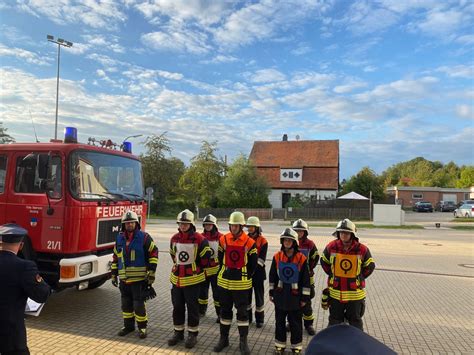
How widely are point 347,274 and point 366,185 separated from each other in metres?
37.4

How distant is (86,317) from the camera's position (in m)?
6.35

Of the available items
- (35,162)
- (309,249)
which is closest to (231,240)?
(309,249)

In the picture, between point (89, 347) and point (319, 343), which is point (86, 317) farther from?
point (319, 343)

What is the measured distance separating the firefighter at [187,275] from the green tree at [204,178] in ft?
107

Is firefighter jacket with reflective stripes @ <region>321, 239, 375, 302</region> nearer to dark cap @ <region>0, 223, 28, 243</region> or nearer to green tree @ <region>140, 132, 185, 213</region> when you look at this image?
dark cap @ <region>0, 223, 28, 243</region>

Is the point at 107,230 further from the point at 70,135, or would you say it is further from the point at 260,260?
the point at 260,260

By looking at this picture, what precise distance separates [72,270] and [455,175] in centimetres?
10476

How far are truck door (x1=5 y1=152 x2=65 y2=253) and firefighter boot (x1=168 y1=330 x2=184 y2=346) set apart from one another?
2162 mm

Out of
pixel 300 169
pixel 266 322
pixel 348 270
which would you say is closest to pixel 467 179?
pixel 300 169

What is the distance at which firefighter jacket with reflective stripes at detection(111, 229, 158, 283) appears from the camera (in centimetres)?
552

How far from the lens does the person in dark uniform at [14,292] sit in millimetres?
3229

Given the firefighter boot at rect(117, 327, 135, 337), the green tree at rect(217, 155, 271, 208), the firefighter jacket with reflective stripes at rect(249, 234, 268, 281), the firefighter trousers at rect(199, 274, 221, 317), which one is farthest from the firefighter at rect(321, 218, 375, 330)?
the green tree at rect(217, 155, 271, 208)

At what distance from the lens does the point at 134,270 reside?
553 cm

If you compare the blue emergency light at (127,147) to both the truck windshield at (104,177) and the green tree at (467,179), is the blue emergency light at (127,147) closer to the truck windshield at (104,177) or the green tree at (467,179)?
the truck windshield at (104,177)
